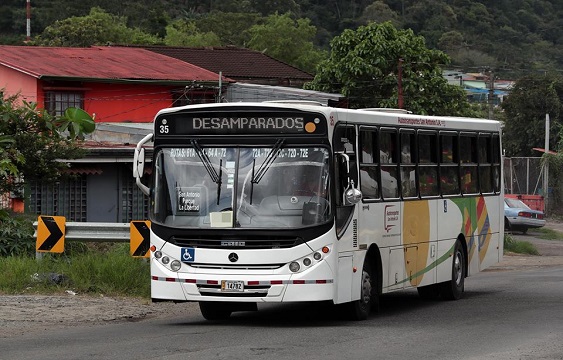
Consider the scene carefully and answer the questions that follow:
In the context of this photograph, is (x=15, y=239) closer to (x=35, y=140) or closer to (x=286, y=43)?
(x=35, y=140)

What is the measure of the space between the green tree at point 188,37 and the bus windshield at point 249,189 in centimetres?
6786

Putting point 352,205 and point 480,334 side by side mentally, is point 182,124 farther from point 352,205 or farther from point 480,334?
point 480,334

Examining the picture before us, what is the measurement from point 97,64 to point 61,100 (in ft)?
12.4

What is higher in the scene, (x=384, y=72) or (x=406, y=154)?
(x=384, y=72)

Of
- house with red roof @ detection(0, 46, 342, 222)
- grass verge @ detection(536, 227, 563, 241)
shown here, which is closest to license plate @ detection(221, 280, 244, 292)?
house with red roof @ detection(0, 46, 342, 222)

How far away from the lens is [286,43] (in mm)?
84000

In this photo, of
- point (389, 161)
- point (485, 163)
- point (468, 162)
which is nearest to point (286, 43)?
point (485, 163)

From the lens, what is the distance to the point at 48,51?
49.7 m

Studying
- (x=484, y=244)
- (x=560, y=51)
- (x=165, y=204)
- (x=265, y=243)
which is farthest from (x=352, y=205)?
(x=560, y=51)

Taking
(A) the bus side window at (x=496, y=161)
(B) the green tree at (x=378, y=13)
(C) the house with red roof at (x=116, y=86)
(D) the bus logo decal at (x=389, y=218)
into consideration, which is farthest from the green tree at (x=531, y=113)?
(D) the bus logo decal at (x=389, y=218)

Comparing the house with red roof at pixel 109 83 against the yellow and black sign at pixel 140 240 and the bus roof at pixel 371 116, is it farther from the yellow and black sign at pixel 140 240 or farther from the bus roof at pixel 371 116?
the bus roof at pixel 371 116

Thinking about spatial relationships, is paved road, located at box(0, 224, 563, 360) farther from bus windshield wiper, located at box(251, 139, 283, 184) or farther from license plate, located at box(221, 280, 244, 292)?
bus windshield wiper, located at box(251, 139, 283, 184)

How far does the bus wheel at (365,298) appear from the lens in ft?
49.4

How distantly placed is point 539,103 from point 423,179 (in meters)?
50.0
